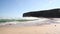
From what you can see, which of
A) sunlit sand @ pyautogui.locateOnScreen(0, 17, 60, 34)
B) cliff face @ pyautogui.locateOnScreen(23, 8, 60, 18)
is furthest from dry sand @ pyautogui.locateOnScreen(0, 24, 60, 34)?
cliff face @ pyautogui.locateOnScreen(23, 8, 60, 18)

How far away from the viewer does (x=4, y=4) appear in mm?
1229

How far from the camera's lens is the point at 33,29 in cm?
120

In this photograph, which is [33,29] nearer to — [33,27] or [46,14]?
[33,27]

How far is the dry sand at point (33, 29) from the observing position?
1170 mm

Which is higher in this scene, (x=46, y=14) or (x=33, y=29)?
(x=46, y=14)

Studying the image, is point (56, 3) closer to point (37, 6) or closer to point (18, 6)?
point (37, 6)

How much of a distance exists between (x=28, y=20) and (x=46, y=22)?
0.21 metres

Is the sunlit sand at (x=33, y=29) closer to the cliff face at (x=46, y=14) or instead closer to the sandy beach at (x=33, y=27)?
the sandy beach at (x=33, y=27)

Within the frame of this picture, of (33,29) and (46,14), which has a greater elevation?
(46,14)

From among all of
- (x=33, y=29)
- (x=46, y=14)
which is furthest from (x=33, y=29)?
(x=46, y=14)

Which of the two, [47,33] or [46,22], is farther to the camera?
[46,22]

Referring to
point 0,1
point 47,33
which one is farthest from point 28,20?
point 0,1

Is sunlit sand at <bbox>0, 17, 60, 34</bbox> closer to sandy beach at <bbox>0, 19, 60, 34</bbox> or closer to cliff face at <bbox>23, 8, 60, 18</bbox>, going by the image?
sandy beach at <bbox>0, 19, 60, 34</bbox>

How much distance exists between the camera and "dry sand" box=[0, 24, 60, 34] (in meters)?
1.17
